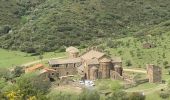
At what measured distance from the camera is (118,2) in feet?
536

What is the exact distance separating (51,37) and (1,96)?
76974mm

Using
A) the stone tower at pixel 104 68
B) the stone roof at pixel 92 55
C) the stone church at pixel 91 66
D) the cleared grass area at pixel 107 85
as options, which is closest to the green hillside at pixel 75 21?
the stone roof at pixel 92 55

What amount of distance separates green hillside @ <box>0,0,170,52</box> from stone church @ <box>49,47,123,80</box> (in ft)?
86.1

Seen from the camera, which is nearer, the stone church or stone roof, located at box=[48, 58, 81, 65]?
the stone church

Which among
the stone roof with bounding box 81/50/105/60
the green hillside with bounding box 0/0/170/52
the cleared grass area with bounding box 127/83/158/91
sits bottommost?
the cleared grass area with bounding box 127/83/158/91

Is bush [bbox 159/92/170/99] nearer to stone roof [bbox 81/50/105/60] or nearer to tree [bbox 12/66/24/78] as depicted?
stone roof [bbox 81/50/105/60]

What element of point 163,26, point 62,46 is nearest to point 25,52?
point 62,46

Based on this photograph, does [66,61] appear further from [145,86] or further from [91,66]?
[145,86]

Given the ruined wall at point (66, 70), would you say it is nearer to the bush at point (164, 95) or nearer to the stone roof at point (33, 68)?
the stone roof at point (33, 68)

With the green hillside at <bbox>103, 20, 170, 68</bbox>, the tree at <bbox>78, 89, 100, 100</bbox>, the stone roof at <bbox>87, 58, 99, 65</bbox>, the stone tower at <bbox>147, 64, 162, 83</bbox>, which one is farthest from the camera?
the green hillside at <bbox>103, 20, 170, 68</bbox>

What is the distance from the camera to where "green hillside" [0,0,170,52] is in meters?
134

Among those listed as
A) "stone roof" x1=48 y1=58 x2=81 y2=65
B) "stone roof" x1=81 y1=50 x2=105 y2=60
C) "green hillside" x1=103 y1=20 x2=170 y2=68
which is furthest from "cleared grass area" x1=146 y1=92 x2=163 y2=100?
"stone roof" x1=48 y1=58 x2=81 y2=65

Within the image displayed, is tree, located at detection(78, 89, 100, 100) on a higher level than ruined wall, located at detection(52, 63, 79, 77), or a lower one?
lower

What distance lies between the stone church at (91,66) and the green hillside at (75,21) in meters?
26.2
